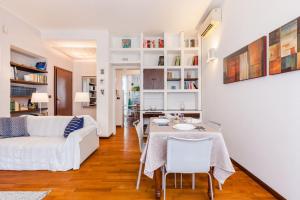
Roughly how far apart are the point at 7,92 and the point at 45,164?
1.84 m

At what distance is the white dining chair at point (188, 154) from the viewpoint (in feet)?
5.37

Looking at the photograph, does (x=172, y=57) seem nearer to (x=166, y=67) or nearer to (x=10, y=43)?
(x=166, y=67)

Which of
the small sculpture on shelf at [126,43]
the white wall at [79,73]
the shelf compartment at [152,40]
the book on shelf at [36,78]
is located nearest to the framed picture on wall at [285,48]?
the shelf compartment at [152,40]

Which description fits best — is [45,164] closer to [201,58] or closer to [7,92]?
[7,92]

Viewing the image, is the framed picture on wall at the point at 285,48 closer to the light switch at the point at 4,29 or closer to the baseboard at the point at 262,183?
Result: the baseboard at the point at 262,183

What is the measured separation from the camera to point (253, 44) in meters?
2.41

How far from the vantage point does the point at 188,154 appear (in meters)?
1.67

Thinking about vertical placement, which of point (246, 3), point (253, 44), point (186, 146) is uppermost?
point (246, 3)

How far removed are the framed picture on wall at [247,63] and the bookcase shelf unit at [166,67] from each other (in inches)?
62.9

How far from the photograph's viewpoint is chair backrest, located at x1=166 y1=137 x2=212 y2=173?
1638mm

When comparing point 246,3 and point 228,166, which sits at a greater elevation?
point 246,3

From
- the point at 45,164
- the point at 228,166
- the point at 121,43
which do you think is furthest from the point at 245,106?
the point at 121,43

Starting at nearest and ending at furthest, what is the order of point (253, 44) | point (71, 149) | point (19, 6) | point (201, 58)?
point (253, 44), point (71, 149), point (19, 6), point (201, 58)

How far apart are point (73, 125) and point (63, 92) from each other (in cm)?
341
